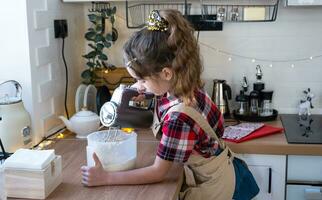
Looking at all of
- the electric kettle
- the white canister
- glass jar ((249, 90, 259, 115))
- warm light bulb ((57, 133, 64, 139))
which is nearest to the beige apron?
the white canister

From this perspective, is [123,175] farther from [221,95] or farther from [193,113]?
[221,95]

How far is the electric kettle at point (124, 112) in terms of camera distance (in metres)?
1.95

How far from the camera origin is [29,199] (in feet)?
4.47

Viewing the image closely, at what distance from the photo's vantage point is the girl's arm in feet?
4.78

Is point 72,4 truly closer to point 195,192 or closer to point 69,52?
point 69,52

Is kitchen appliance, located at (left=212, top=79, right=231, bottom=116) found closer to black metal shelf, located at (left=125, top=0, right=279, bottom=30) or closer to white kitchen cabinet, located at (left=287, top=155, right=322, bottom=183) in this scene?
black metal shelf, located at (left=125, top=0, right=279, bottom=30)

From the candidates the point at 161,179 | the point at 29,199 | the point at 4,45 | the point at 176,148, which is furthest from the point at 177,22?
the point at 4,45

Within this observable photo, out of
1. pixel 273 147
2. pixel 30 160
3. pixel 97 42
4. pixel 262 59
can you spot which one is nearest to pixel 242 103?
pixel 262 59

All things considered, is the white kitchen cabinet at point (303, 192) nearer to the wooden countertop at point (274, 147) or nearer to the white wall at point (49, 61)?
the wooden countertop at point (274, 147)

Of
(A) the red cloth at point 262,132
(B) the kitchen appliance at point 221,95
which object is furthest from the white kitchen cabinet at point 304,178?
(B) the kitchen appliance at point 221,95

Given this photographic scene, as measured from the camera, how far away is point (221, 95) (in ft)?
7.88

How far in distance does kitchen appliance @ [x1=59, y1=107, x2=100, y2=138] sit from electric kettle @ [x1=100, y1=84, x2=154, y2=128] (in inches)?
3.7

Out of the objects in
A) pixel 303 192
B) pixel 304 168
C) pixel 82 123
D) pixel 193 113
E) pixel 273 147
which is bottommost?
pixel 303 192

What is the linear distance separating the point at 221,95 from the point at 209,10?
1.48 feet
